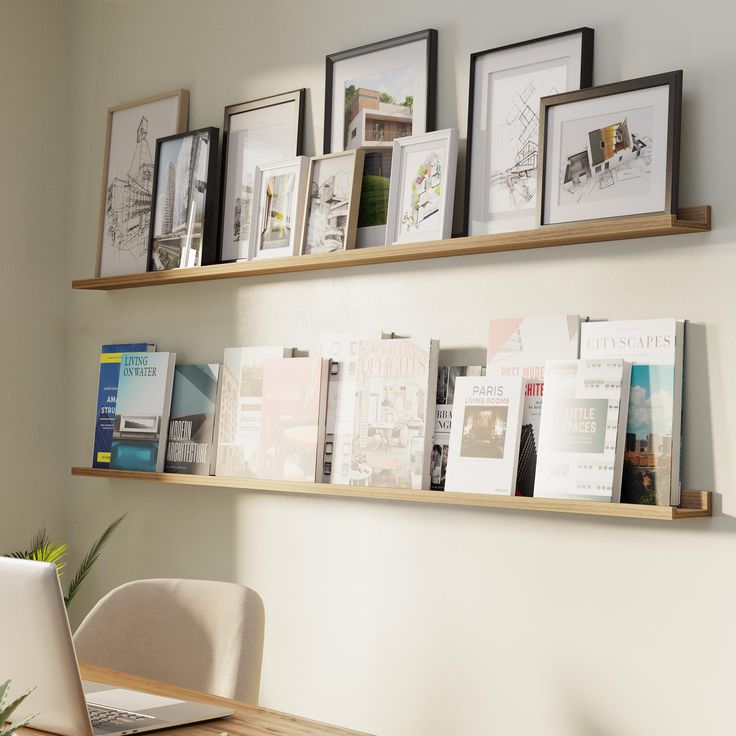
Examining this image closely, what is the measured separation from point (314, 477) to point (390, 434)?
0.27m

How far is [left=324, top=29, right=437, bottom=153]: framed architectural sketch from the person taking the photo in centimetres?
264

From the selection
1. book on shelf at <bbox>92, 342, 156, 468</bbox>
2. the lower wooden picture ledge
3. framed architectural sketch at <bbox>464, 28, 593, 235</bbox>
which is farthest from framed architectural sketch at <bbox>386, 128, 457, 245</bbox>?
book on shelf at <bbox>92, 342, 156, 468</bbox>

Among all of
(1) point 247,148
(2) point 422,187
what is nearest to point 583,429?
(2) point 422,187

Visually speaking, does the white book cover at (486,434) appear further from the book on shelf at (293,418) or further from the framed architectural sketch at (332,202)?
the framed architectural sketch at (332,202)

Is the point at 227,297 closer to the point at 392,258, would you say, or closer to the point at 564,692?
the point at 392,258

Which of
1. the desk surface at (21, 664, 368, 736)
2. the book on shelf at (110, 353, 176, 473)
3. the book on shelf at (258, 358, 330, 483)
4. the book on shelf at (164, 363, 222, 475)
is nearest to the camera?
the desk surface at (21, 664, 368, 736)

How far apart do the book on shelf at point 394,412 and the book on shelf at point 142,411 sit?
2.43ft

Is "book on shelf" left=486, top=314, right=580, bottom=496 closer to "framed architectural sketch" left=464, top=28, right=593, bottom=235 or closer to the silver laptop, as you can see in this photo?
"framed architectural sketch" left=464, top=28, right=593, bottom=235

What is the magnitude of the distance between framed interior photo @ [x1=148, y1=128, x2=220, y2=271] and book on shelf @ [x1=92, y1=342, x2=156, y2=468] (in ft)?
0.89

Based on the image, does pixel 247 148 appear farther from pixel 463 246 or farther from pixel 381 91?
pixel 463 246

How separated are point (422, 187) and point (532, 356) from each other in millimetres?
522

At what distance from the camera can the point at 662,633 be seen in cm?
220

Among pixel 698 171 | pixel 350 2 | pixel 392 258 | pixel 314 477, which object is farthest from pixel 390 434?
pixel 350 2

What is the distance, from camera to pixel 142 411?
3180 millimetres
